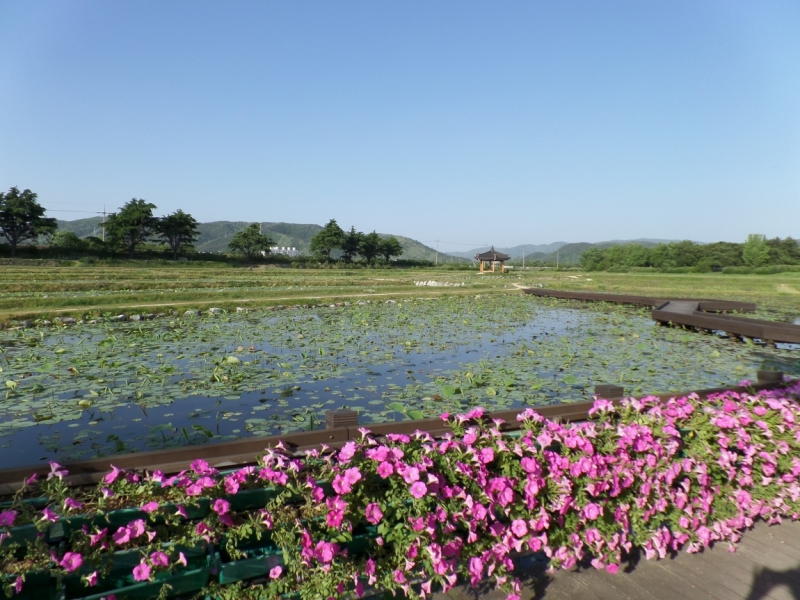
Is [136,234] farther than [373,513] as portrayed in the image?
Yes

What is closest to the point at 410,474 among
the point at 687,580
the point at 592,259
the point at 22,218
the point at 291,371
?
the point at 687,580

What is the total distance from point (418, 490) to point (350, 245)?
6499cm

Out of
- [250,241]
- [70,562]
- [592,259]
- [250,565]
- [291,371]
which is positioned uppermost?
[250,241]

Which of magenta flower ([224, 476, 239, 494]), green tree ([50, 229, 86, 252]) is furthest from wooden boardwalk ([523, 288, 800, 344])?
green tree ([50, 229, 86, 252])

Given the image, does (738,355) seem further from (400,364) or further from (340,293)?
(340,293)

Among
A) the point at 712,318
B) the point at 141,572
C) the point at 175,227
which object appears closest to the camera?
the point at 141,572

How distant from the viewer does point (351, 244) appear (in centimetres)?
6662

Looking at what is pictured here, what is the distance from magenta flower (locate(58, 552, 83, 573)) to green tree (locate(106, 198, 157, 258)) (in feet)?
171

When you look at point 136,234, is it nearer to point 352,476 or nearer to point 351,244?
point 351,244

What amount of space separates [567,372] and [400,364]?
2797 millimetres

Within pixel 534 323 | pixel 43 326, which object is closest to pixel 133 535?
pixel 43 326

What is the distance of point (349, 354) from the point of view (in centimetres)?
940

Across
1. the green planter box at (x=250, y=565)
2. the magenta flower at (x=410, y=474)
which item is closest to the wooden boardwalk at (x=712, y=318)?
the magenta flower at (x=410, y=474)

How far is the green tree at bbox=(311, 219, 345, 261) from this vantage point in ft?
207
